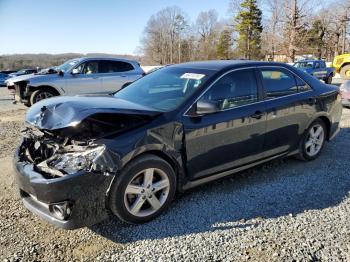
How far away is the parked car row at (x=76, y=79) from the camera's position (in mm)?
10812

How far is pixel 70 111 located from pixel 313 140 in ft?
12.3

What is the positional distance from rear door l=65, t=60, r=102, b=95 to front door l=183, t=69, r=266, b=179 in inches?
307

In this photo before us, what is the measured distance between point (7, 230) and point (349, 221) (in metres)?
3.47

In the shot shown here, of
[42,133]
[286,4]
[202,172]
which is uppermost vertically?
[286,4]

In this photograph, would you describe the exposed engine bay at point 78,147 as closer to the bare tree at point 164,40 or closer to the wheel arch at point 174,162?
the wheel arch at point 174,162

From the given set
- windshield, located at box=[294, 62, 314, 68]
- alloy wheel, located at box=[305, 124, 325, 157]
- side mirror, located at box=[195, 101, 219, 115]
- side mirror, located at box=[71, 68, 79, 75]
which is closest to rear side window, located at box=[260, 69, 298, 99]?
alloy wheel, located at box=[305, 124, 325, 157]

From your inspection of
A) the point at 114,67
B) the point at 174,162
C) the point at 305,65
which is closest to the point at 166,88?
the point at 174,162

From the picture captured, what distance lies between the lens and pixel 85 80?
11.4 metres

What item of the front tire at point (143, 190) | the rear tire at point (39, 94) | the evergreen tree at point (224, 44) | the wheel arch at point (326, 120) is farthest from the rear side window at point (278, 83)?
the evergreen tree at point (224, 44)

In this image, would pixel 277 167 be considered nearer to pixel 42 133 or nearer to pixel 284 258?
pixel 284 258

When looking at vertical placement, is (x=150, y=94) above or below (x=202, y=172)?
above

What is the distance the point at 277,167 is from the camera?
17.0 ft

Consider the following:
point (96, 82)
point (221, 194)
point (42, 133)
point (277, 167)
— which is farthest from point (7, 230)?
point (96, 82)

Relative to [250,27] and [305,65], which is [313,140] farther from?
[250,27]
